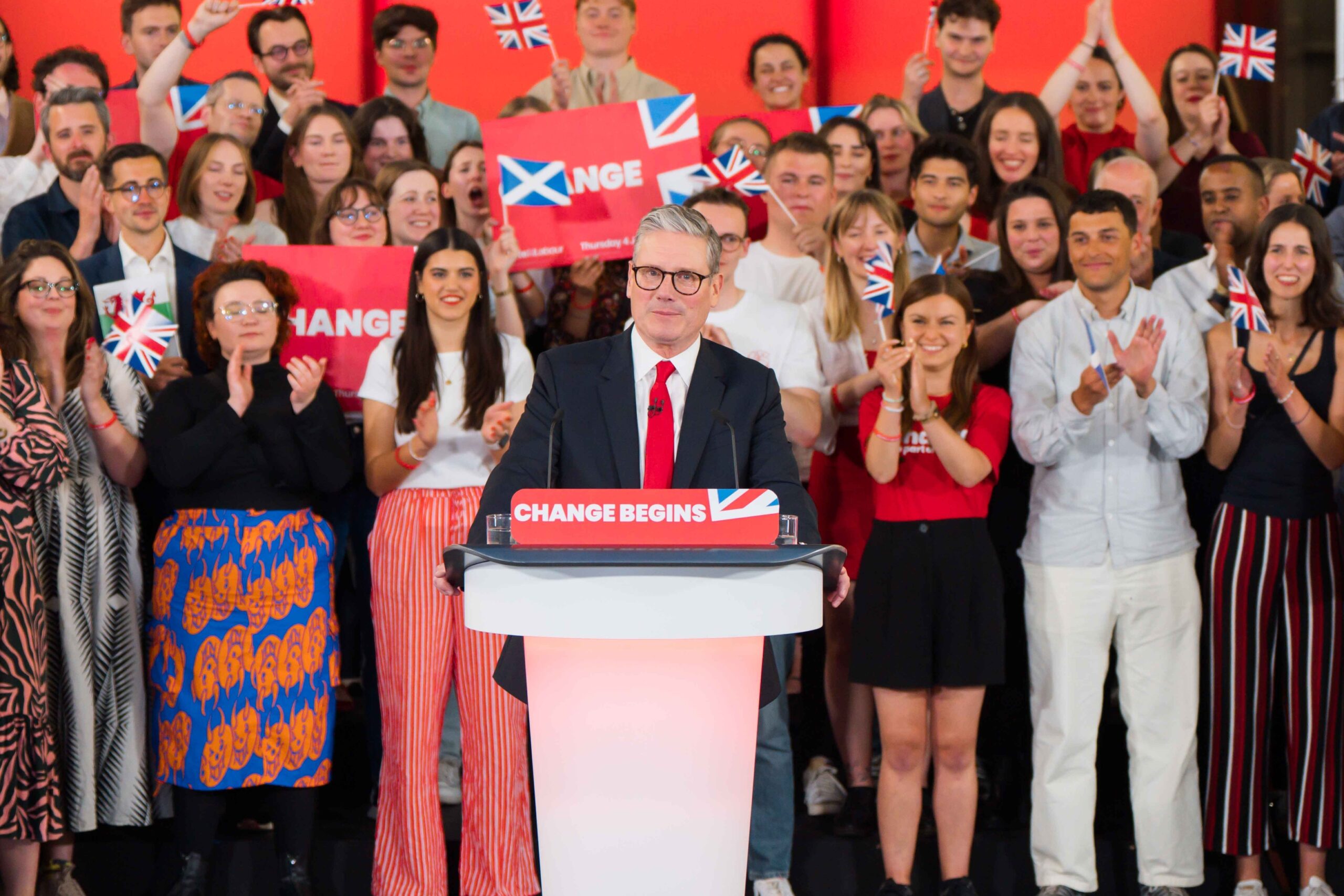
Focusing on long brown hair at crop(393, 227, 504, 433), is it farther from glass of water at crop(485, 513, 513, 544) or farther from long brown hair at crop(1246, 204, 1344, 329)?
long brown hair at crop(1246, 204, 1344, 329)

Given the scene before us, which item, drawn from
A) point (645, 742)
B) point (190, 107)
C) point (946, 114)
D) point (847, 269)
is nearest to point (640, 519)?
point (645, 742)

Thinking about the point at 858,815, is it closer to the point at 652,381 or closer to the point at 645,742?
the point at 652,381

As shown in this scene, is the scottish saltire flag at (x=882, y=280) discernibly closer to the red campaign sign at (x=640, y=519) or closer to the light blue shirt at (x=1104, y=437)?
the light blue shirt at (x=1104, y=437)

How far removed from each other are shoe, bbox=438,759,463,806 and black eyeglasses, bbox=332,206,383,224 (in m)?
1.66

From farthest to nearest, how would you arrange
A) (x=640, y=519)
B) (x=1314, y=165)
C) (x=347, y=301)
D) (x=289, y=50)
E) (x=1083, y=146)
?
(x=1083, y=146)
(x=289, y=50)
(x=1314, y=165)
(x=347, y=301)
(x=640, y=519)

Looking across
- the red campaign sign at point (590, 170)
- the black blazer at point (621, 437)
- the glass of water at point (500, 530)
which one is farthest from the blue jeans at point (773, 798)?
the glass of water at point (500, 530)

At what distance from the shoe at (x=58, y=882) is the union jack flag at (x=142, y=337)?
1.30 metres

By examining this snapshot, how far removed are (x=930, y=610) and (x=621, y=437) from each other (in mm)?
1516

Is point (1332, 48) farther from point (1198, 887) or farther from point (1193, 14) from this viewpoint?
point (1198, 887)

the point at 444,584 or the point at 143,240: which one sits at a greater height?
the point at 143,240

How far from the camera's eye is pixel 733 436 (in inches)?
86.7

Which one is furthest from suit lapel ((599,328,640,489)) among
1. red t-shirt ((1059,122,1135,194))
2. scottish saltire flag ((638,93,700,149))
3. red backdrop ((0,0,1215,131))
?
red backdrop ((0,0,1215,131))

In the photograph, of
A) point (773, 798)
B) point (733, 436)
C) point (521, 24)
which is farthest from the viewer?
point (521, 24)

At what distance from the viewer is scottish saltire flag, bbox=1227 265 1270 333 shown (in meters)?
3.71
